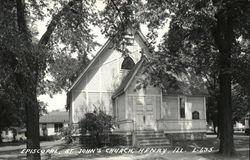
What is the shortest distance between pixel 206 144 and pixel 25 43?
17.4 m

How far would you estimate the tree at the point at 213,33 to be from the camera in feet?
58.3

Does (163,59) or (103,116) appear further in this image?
(103,116)

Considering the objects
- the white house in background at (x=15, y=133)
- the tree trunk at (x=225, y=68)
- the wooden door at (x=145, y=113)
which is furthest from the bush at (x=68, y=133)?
the white house in background at (x=15, y=133)

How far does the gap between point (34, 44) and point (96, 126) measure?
10.3m

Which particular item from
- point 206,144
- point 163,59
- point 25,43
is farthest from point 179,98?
point 25,43

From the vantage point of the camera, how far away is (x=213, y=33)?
65.9ft

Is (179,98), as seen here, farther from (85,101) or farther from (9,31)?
(9,31)

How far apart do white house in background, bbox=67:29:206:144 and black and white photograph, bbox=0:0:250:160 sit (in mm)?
80

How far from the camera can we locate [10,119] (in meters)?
50.4

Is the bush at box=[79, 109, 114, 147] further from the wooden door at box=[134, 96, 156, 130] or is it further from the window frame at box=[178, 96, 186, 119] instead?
the window frame at box=[178, 96, 186, 119]

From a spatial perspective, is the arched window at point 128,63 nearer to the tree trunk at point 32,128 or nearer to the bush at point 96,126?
the bush at point 96,126

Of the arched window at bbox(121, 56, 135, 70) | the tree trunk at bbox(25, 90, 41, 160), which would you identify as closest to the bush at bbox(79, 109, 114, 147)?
the arched window at bbox(121, 56, 135, 70)

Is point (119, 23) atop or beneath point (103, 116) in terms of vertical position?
atop

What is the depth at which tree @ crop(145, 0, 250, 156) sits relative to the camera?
17.8 meters
